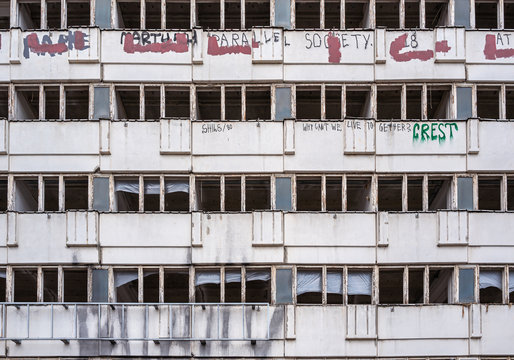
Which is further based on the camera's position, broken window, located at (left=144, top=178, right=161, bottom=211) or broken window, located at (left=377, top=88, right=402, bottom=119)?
broken window, located at (left=377, top=88, right=402, bottom=119)

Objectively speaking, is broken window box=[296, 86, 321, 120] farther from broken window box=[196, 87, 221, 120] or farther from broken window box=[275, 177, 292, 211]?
broken window box=[275, 177, 292, 211]

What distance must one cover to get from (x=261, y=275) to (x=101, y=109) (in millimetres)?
6867

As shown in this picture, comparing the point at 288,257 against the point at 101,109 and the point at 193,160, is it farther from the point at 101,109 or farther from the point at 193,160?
the point at 101,109

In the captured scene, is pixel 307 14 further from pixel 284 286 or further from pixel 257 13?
pixel 284 286

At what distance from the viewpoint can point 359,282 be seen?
91.7ft

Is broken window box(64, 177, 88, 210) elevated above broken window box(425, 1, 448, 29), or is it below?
below

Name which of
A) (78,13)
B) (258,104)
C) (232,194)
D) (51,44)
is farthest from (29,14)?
(232,194)

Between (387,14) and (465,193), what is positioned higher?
(387,14)

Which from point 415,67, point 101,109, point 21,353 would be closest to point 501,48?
point 415,67

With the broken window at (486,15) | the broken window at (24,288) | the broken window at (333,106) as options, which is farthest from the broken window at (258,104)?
the broken window at (24,288)

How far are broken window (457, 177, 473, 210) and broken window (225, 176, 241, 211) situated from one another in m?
6.51

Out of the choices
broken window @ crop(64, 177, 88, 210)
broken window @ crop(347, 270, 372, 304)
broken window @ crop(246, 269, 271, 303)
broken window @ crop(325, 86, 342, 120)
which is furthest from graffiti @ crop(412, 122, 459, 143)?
broken window @ crop(64, 177, 88, 210)

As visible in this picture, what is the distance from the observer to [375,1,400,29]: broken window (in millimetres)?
29672

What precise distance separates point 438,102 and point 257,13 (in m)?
6.34
